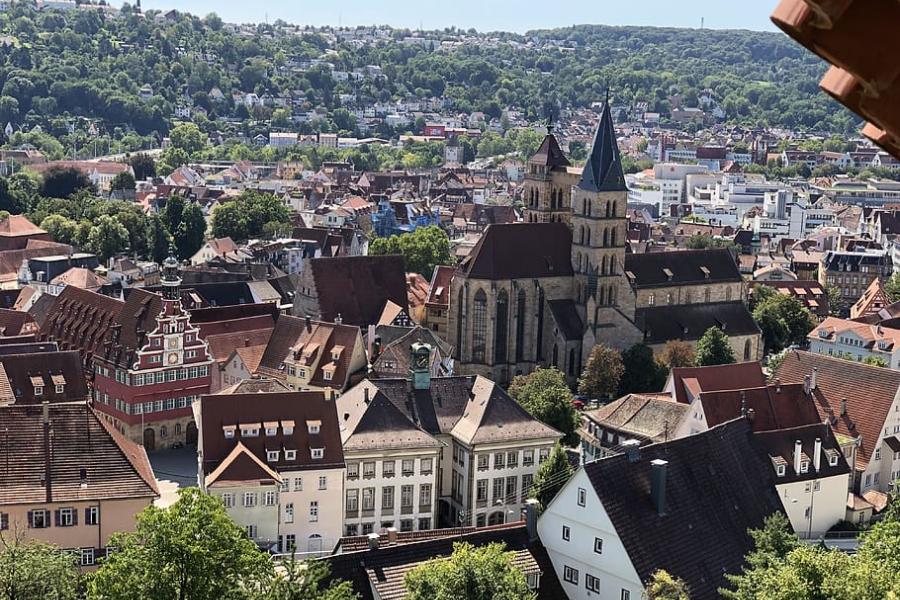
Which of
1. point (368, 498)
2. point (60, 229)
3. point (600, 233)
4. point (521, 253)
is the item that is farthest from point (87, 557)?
point (60, 229)

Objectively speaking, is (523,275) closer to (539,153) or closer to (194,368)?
(539,153)

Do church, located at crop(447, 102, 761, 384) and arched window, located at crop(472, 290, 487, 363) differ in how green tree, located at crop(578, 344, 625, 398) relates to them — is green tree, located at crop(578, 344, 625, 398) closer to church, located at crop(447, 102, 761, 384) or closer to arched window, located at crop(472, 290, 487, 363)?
church, located at crop(447, 102, 761, 384)

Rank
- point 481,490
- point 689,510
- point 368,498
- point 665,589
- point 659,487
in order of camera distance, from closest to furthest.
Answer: point 665,589 < point 659,487 < point 689,510 < point 368,498 < point 481,490

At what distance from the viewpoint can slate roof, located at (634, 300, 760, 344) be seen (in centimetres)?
9269

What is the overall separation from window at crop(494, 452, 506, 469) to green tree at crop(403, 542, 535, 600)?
82.1ft

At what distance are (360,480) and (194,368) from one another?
66.1 feet

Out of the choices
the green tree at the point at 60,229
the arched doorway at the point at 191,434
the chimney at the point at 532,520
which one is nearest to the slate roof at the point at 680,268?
the arched doorway at the point at 191,434

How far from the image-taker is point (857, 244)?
15238 centimetres

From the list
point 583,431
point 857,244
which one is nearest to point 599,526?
point 583,431

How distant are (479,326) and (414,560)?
50.1 m

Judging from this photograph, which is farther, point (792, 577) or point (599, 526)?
point (599, 526)

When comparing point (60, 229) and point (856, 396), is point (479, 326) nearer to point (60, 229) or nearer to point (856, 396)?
point (856, 396)

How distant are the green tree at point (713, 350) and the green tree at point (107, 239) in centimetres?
7287

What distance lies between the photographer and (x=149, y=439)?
233 ft
